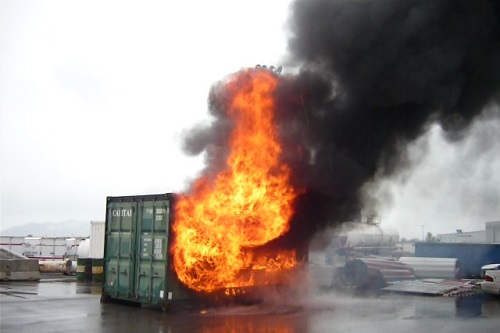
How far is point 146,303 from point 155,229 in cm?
212

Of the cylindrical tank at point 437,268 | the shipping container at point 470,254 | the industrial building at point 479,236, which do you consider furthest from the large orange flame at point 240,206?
the industrial building at point 479,236

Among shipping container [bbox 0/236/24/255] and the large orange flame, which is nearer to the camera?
the large orange flame

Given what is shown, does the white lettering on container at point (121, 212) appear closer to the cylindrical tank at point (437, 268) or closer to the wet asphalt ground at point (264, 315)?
the wet asphalt ground at point (264, 315)

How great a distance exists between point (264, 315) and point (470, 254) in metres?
19.6

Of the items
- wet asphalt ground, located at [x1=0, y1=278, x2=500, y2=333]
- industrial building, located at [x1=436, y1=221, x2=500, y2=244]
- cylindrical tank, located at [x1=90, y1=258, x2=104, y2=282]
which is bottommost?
wet asphalt ground, located at [x1=0, y1=278, x2=500, y2=333]

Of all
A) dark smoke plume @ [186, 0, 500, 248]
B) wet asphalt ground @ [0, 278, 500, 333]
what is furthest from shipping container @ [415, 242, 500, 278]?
dark smoke plume @ [186, 0, 500, 248]

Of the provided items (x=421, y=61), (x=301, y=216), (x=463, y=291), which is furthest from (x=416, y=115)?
(x=463, y=291)

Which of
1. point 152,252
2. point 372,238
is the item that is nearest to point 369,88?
point 152,252

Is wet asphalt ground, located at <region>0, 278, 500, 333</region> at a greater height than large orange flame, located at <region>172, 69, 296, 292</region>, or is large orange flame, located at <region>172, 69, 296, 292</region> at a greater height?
large orange flame, located at <region>172, 69, 296, 292</region>

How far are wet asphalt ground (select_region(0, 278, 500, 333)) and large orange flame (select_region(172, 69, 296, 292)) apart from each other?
46.8 inches

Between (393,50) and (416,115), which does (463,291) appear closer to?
(416,115)

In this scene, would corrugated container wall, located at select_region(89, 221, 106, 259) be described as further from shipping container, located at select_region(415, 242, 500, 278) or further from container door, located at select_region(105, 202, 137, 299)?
shipping container, located at select_region(415, 242, 500, 278)

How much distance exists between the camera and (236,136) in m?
15.7

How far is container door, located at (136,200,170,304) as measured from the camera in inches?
562
